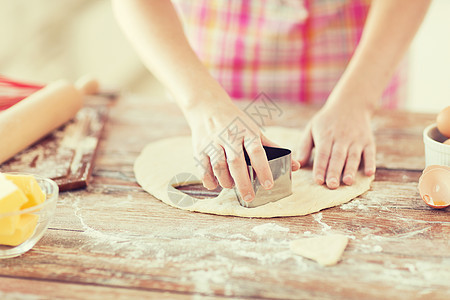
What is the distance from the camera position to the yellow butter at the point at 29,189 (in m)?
0.78

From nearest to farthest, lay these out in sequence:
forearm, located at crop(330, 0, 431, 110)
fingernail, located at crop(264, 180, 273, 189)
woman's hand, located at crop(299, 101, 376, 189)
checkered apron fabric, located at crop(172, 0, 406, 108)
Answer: fingernail, located at crop(264, 180, 273, 189) < woman's hand, located at crop(299, 101, 376, 189) < forearm, located at crop(330, 0, 431, 110) < checkered apron fabric, located at crop(172, 0, 406, 108)

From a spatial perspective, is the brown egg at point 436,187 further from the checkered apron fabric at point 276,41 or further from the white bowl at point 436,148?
the checkered apron fabric at point 276,41

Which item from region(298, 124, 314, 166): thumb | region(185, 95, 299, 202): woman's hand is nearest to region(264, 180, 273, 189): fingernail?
region(185, 95, 299, 202): woman's hand

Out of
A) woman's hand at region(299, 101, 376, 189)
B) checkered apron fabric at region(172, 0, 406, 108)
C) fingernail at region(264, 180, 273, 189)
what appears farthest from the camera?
checkered apron fabric at region(172, 0, 406, 108)

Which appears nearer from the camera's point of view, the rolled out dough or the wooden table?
the wooden table

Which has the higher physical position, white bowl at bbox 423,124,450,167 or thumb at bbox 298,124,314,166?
white bowl at bbox 423,124,450,167

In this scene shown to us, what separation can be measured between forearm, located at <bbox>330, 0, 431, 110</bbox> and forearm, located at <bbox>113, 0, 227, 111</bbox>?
1.26ft

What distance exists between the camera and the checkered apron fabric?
56.8 inches

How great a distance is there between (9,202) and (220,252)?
362 millimetres

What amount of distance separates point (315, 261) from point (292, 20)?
0.90 metres

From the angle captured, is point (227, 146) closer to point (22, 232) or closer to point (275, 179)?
point (275, 179)

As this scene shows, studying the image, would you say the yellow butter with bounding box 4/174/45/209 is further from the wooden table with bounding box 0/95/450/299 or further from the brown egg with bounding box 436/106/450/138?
the brown egg with bounding box 436/106/450/138

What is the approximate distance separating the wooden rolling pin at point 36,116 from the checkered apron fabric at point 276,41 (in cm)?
48

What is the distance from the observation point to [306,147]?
115 centimetres
